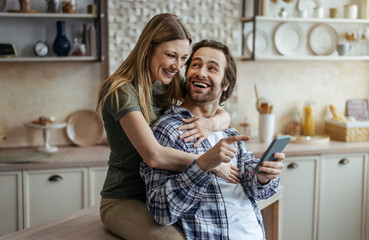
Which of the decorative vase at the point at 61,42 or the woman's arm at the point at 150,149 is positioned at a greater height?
the decorative vase at the point at 61,42

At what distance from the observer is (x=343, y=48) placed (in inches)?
155

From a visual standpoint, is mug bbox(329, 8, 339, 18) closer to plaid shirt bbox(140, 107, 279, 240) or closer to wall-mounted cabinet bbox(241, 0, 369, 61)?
wall-mounted cabinet bbox(241, 0, 369, 61)

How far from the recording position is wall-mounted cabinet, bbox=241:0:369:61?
3.87 m

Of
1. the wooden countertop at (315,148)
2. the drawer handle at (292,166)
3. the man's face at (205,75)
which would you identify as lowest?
the drawer handle at (292,166)

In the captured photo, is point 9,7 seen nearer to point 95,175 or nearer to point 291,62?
point 95,175

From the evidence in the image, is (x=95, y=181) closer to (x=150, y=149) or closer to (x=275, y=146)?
(x=150, y=149)

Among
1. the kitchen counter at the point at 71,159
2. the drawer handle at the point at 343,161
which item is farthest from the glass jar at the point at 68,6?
the drawer handle at the point at 343,161

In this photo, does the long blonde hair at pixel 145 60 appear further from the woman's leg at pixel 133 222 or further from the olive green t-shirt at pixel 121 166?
the woman's leg at pixel 133 222

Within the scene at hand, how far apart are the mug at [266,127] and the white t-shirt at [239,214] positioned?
1.77 metres

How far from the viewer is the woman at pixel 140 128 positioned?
1.87 metres

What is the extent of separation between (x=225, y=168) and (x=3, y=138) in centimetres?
218

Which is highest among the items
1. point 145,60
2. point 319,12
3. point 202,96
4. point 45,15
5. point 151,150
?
point 319,12

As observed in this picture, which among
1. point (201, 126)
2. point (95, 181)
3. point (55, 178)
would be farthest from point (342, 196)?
point (55, 178)

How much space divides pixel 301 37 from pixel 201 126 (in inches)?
91.4
